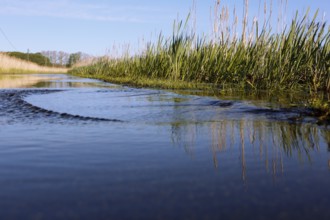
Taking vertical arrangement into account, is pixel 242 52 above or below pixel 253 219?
above

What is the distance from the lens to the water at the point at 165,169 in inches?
45.9

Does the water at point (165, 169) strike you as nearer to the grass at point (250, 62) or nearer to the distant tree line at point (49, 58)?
the grass at point (250, 62)

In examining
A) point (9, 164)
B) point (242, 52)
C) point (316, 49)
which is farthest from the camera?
point (242, 52)

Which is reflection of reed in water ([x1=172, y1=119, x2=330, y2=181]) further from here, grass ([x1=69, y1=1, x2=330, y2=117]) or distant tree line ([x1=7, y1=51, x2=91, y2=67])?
distant tree line ([x1=7, y1=51, x2=91, y2=67])

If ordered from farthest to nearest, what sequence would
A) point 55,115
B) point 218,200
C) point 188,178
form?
point 55,115, point 188,178, point 218,200

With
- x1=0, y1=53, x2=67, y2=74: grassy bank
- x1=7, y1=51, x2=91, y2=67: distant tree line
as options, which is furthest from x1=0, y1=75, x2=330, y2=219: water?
x1=7, y1=51, x2=91, y2=67: distant tree line

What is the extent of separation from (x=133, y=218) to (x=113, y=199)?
17cm

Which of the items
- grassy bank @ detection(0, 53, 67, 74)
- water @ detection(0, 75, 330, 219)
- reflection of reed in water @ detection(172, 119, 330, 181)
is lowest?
water @ detection(0, 75, 330, 219)

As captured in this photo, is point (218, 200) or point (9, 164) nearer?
point (218, 200)

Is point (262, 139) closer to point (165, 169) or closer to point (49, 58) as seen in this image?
point (165, 169)

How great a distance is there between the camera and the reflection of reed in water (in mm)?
1789

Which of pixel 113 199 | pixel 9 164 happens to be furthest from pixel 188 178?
pixel 9 164

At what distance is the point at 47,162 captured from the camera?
177cm

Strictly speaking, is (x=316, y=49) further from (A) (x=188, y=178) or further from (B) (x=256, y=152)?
(A) (x=188, y=178)
